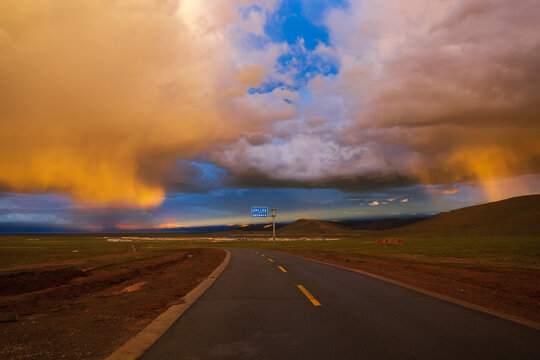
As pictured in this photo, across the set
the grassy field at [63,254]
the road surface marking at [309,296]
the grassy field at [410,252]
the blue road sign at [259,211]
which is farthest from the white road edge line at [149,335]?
the blue road sign at [259,211]

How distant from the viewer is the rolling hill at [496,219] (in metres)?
157

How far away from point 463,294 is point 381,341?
7099 millimetres

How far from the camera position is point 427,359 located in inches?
189

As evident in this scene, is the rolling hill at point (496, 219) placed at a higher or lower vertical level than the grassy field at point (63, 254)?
higher

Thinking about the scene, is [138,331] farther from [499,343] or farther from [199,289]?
[499,343]

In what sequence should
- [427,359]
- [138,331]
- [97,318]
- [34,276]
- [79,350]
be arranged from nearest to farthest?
1. [427,359]
2. [79,350]
3. [138,331]
4. [97,318]
5. [34,276]

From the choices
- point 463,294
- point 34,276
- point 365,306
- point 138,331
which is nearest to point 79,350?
point 138,331

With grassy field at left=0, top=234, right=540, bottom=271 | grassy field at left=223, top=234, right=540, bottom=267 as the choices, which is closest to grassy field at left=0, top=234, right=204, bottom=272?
grassy field at left=0, top=234, right=540, bottom=271

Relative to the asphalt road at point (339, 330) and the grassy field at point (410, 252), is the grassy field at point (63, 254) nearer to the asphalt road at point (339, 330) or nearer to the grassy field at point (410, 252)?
the grassy field at point (410, 252)

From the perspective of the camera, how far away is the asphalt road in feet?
16.6

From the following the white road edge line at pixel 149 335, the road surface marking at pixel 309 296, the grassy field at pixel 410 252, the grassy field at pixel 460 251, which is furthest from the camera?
the grassy field at pixel 410 252

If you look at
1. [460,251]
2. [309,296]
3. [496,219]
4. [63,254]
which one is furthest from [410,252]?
[496,219]

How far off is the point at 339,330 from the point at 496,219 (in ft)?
686

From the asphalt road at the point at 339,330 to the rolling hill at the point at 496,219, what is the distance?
572 feet
